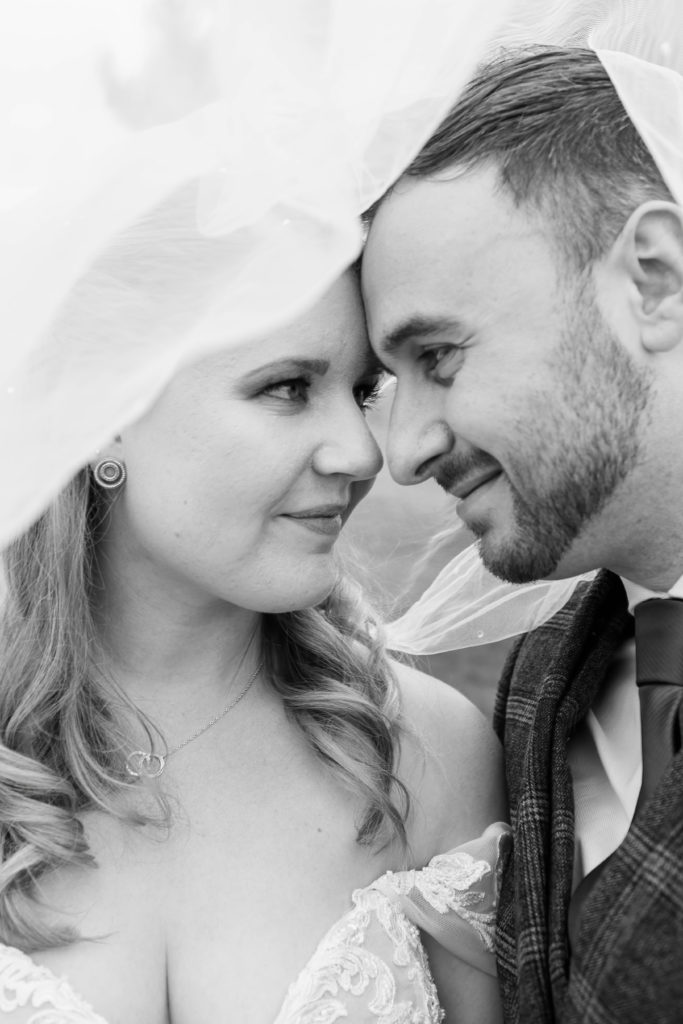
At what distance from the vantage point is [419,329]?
2.58m

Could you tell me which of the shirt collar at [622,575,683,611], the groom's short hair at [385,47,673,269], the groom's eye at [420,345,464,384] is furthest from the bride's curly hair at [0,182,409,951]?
the groom's short hair at [385,47,673,269]

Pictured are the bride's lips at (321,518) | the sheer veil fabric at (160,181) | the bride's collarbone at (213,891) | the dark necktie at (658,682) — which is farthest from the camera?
the bride's lips at (321,518)

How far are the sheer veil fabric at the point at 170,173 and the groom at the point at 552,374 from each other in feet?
1.25

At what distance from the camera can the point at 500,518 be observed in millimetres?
2648

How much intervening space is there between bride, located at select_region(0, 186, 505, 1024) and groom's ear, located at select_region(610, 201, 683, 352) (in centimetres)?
60

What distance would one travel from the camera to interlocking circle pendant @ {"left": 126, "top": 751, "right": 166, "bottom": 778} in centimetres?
282

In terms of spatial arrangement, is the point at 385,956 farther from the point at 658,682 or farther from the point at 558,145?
the point at 558,145

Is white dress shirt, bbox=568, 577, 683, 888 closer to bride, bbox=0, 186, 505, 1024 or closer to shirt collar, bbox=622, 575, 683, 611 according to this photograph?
shirt collar, bbox=622, 575, 683, 611

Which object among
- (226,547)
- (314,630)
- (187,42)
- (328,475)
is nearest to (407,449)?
(328,475)

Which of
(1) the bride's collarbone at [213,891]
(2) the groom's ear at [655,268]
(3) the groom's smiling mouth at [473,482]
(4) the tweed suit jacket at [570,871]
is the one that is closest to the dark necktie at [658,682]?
(4) the tweed suit jacket at [570,871]

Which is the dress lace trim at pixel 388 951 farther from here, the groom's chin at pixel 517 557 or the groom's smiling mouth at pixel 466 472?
the groom's smiling mouth at pixel 466 472

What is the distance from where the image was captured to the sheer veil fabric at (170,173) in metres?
1.91

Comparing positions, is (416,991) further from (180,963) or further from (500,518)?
(500,518)

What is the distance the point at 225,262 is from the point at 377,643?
5.12 feet
